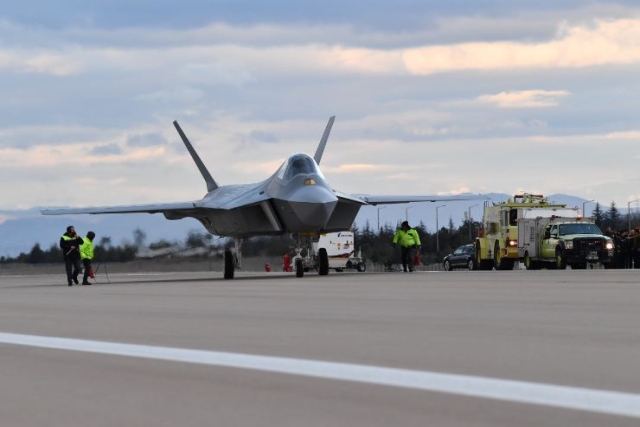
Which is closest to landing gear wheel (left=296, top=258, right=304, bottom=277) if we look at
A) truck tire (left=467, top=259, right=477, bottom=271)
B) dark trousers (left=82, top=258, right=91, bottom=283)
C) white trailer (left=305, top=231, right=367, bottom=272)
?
dark trousers (left=82, top=258, right=91, bottom=283)

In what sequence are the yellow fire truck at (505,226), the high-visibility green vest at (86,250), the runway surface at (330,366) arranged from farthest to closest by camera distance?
the yellow fire truck at (505,226) → the high-visibility green vest at (86,250) → the runway surface at (330,366)

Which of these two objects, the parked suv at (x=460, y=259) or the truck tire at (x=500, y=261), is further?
the parked suv at (x=460, y=259)

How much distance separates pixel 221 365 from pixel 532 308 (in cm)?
623

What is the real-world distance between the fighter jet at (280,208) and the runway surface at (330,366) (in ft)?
46.8

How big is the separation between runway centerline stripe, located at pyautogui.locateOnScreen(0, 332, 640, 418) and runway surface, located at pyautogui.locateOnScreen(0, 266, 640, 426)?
12mm

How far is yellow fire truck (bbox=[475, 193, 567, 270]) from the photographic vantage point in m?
41.8

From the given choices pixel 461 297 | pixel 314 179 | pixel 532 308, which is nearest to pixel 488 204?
pixel 314 179

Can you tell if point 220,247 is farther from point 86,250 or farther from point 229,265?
point 229,265

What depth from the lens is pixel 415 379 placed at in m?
6.58

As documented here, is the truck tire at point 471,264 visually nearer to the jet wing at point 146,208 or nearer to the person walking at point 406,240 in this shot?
the person walking at point 406,240

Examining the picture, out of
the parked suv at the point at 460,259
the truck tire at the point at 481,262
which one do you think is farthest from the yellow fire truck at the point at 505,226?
the parked suv at the point at 460,259

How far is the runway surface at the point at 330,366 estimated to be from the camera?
553cm

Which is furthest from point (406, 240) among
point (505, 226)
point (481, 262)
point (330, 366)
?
point (330, 366)

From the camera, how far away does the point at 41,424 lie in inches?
216
